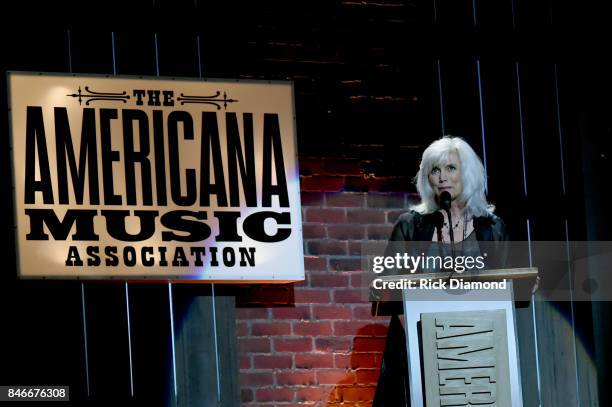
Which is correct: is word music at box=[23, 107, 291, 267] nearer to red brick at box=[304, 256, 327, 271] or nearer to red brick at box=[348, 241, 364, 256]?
red brick at box=[304, 256, 327, 271]

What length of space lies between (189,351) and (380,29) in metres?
1.85

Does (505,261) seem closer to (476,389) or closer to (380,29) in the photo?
(476,389)

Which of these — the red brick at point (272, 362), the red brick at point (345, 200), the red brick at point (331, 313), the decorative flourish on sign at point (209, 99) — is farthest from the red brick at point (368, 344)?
the decorative flourish on sign at point (209, 99)

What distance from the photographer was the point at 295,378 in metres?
6.17

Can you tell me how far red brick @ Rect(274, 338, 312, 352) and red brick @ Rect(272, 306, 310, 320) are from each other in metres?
0.10

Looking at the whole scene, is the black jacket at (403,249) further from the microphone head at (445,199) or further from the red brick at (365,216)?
the microphone head at (445,199)

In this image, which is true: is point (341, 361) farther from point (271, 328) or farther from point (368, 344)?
point (271, 328)

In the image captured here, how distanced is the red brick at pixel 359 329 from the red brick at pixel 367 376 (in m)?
0.18

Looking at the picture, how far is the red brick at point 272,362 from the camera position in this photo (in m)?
6.14

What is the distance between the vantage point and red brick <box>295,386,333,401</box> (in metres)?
6.14

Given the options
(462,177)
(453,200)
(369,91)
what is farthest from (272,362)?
(369,91)

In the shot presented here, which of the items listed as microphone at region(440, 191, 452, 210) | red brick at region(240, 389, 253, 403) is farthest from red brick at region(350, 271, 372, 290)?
microphone at region(440, 191, 452, 210)

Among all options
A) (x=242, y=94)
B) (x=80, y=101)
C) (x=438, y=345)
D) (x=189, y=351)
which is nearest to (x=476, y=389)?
(x=438, y=345)

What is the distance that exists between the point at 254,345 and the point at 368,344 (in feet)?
1.79
